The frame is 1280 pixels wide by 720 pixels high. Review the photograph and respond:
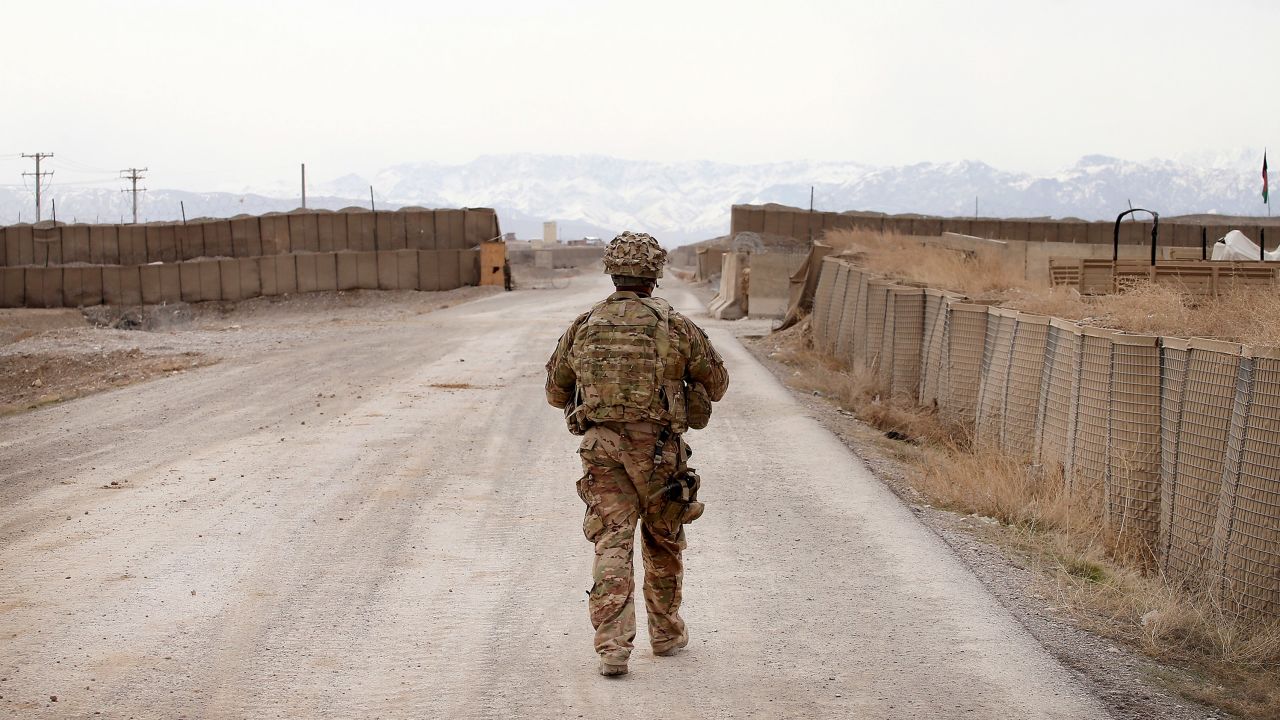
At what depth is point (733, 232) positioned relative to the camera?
1783 inches

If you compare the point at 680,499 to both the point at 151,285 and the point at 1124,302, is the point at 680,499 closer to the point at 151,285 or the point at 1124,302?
the point at 1124,302

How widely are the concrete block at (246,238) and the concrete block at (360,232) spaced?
301cm

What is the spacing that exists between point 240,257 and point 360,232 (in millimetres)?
Answer: 4107

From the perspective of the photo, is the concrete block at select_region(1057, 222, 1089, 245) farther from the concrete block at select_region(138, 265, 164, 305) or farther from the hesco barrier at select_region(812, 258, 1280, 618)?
the hesco barrier at select_region(812, 258, 1280, 618)

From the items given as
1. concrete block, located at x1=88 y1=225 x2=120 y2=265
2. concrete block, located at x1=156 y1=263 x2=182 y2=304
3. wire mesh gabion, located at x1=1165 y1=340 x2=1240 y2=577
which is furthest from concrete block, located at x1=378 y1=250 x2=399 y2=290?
wire mesh gabion, located at x1=1165 y1=340 x2=1240 y2=577

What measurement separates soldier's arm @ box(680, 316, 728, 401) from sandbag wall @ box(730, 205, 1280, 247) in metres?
37.9

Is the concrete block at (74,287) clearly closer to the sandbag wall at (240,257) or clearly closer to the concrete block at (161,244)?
the sandbag wall at (240,257)

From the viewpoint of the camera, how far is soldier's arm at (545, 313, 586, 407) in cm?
560

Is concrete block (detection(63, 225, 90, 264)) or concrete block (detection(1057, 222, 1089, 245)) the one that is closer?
concrete block (detection(63, 225, 90, 264))

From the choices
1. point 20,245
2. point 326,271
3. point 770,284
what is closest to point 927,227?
point 770,284

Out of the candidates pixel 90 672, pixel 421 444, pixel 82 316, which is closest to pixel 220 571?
pixel 90 672

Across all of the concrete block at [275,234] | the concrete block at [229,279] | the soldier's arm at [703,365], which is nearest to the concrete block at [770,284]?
the concrete block at [275,234]

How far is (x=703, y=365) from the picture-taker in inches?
218

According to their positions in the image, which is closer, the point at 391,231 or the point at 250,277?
the point at 250,277
